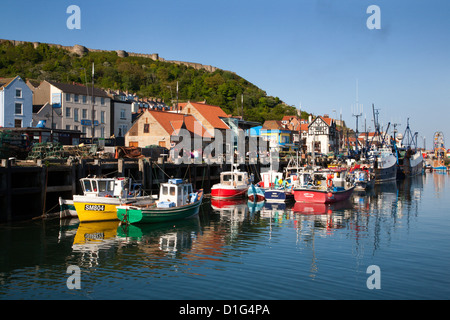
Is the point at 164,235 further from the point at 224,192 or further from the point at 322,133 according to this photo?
the point at 322,133

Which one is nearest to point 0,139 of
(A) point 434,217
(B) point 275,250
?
(B) point 275,250

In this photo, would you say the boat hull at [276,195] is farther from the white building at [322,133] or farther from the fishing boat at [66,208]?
the white building at [322,133]

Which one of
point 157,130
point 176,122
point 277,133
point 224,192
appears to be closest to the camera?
point 224,192

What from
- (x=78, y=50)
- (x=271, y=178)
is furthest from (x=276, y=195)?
(x=78, y=50)

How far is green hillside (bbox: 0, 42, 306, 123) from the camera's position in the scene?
14738 centimetres

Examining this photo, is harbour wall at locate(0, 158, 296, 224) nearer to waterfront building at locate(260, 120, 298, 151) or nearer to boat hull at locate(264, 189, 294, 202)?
boat hull at locate(264, 189, 294, 202)

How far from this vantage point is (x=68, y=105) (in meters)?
69.1

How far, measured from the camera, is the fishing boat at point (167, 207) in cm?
3130

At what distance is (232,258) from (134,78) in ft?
511

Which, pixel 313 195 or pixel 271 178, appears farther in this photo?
pixel 271 178

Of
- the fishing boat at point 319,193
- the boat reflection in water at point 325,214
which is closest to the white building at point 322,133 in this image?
the boat reflection in water at point 325,214

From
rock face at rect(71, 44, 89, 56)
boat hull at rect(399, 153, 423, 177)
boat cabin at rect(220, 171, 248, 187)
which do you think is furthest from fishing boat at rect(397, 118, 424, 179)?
rock face at rect(71, 44, 89, 56)

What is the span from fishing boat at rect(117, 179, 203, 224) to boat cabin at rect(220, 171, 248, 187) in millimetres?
12839
